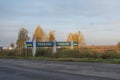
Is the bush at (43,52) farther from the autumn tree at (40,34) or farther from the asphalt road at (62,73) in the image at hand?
the autumn tree at (40,34)

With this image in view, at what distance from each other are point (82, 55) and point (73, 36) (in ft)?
216

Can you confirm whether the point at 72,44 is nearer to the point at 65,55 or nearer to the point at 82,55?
the point at 65,55

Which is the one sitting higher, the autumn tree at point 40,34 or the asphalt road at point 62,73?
the autumn tree at point 40,34

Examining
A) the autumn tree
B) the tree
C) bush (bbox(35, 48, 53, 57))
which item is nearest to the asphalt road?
bush (bbox(35, 48, 53, 57))

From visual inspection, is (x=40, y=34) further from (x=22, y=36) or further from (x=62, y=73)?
(x=62, y=73)

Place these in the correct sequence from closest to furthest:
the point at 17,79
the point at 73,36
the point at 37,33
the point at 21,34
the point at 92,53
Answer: the point at 17,79
the point at 92,53
the point at 21,34
the point at 37,33
the point at 73,36

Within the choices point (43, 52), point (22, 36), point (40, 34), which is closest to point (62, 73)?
point (43, 52)

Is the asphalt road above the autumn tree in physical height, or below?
below

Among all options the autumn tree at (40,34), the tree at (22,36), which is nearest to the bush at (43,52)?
the tree at (22,36)

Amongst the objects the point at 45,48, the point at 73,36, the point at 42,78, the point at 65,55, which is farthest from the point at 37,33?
the point at 42,78

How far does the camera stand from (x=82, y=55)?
43.3 meters

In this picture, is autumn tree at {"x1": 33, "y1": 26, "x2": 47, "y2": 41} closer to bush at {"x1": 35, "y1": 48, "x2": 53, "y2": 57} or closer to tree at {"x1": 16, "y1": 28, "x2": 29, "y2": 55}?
tree at {"x1": 16, "y1": 28, "x2": 29, "y2": 55}

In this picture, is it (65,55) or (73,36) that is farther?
(73,36)

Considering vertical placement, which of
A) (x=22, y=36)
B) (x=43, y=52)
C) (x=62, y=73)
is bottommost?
(x=62, y=73)
